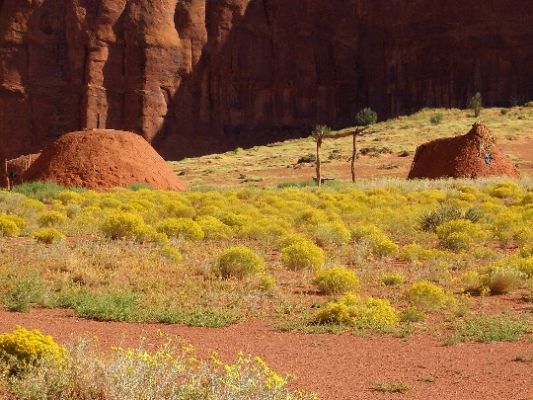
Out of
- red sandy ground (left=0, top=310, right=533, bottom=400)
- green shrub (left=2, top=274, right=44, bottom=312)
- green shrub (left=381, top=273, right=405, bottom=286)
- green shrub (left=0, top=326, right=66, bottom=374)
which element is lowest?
red sandy ground (left=0, top=310, right=533, bottom=400)

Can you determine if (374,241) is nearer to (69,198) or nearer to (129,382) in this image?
(69,198)

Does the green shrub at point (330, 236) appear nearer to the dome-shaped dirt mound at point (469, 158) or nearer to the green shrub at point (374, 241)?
the green shrub at point (374, 241)

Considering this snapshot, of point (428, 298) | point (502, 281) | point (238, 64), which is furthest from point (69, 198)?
point (238, 64)

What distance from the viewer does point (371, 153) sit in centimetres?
5244

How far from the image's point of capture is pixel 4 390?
5.20m

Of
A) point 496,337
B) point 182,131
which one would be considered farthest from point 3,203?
point 182,131

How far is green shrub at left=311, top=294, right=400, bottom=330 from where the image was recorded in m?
8.64

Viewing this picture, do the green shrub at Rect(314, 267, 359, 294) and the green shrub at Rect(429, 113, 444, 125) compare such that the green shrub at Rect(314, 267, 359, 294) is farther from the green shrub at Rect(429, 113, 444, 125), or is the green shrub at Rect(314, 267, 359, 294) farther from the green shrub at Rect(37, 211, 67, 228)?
the green shrub at Rect(429, 113, 444, 125)

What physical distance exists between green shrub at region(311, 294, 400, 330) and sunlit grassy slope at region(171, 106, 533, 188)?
3574 centimetres

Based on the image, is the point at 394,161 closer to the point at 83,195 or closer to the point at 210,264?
the point at 83,195

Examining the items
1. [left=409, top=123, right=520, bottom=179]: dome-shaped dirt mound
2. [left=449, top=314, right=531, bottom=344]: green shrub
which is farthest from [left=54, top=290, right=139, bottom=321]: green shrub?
[left=409, top=123, right=520, bottom=179]: dome-shaped dirt mound

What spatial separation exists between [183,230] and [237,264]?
5227 millimetres

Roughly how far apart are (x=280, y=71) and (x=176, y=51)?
433 inches

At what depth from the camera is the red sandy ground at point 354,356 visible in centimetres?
625
